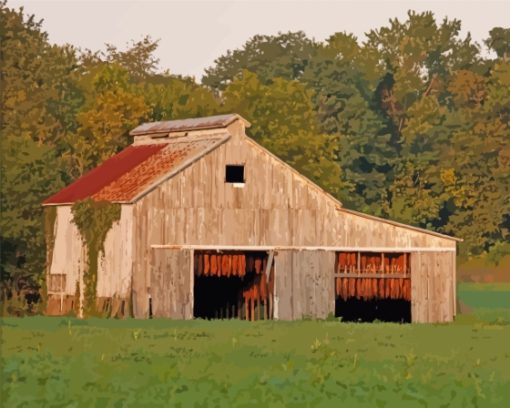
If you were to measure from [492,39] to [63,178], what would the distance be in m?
60.1

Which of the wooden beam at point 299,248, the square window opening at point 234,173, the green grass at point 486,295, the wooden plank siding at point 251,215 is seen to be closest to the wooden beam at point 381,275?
the wooden beam at point 299,248

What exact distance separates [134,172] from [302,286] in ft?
20.5

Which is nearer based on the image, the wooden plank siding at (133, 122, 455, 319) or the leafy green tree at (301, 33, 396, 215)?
the wooden plank siding at (133, 122, 455, 319)

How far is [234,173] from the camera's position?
54.8 meters

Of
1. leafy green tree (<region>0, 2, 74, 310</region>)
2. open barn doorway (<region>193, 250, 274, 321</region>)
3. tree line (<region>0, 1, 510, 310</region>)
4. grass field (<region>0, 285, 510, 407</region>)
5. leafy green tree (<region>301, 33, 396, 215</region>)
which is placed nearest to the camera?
grass field (<region>0, 285, 510, 407</region>)

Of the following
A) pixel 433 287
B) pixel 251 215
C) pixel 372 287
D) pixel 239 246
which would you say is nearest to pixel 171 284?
pixel 239 246

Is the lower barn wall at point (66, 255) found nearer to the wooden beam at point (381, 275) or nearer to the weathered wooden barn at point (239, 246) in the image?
the weathered wooden barn at point (239, 246)

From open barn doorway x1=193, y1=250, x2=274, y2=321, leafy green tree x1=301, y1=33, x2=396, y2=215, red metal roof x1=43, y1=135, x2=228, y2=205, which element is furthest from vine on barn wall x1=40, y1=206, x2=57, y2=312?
leafy green tree x1=301, y1=33, x2=396, y2=215

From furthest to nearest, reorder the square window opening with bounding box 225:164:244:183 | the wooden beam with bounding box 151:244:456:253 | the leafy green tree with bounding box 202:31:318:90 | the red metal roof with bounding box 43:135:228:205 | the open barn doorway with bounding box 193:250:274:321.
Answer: the leafy green tree with bounding box 202:31:318:90, the square window opening with bounding box 225:164:244:183, the open barn doorway with bounding box 193:250:274:321, the red metal roof with bounding box 43:135:228:205, the wooden beam with bounding box 151:244:456:253

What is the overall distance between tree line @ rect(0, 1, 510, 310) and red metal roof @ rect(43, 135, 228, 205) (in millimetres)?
2916

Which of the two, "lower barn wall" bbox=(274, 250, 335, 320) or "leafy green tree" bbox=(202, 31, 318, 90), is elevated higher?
"leafy green tree" bbox=(202, 31, 318, 90)

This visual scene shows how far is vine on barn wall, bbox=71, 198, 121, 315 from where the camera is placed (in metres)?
52.8

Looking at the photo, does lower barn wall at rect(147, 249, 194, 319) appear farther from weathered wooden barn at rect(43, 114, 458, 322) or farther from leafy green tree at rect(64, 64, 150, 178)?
leafy green tree at rect(64, 64, 150, 178)

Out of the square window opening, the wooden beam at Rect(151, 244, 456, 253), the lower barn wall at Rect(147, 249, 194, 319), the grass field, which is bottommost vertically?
the grass field
